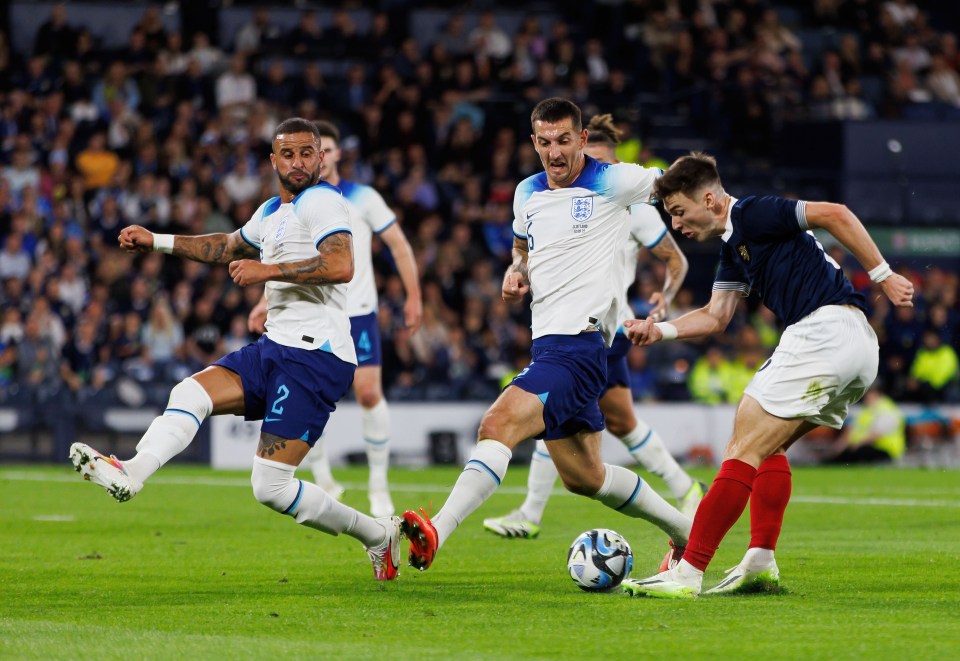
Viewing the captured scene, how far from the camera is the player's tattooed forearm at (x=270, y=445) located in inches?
293

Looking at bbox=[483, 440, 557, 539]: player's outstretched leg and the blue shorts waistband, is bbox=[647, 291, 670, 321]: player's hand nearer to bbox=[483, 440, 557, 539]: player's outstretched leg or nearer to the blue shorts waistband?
the blue shorts waistband

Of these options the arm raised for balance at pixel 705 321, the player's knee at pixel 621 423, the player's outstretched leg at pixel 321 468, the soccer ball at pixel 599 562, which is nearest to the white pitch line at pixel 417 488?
the player's outstretched leg at pixel 321 468

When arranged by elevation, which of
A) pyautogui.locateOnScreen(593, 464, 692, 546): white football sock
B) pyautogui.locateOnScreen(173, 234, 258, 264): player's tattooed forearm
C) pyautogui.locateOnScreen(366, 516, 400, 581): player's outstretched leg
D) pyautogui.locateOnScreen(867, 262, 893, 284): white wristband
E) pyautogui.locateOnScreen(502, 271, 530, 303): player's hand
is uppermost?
pyautogui.locateOnScreen(173, 234, 258, 264): player's tattooed forearm

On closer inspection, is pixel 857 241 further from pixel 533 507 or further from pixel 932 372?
pixel 932 372

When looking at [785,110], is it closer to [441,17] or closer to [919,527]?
[441,17]

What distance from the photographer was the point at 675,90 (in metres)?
25.8

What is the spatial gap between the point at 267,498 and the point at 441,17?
64.2 feet

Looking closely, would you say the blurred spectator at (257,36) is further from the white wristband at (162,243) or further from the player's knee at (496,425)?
the player's knee at (496,425)

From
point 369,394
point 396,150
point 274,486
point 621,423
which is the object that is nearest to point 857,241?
point 274,486

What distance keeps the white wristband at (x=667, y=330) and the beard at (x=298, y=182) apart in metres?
1.92

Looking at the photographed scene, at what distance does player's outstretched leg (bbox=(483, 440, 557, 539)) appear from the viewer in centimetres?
1041

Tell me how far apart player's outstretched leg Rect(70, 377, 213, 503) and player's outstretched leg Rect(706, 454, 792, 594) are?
2618mm

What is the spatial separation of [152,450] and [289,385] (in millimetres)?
724

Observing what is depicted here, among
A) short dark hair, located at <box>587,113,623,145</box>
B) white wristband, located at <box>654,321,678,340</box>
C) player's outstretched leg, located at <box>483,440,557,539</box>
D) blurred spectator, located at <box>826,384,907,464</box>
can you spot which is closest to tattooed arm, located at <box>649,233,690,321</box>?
short dark hair, located at <box>587,113,623,145</box>
